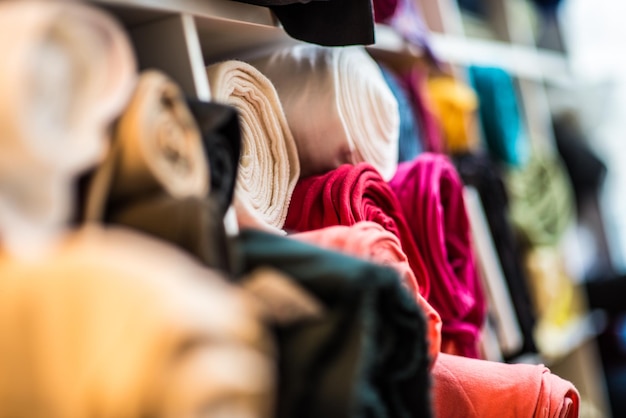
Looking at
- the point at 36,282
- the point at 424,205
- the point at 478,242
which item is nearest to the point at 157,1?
the point at 36,282

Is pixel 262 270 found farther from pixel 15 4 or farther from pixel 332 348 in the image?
pixel 15 4

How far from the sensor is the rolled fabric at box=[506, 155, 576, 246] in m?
1.77

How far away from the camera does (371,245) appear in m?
0.79

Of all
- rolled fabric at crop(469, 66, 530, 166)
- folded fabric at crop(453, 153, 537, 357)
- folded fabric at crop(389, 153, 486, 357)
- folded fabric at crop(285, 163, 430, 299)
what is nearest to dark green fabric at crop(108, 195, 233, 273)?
folded fabric at crop(285, 163, 430, 299)

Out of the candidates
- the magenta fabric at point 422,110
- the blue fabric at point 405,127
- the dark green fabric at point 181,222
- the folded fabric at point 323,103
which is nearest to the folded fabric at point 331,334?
the dark green fabric at point 181,222

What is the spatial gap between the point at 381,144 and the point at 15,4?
0.66 meters

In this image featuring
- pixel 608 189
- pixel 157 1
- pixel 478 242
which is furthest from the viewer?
pixel 608 189

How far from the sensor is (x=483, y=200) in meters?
1.55

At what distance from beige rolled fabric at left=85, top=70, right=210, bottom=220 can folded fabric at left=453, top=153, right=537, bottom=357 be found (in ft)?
3.10

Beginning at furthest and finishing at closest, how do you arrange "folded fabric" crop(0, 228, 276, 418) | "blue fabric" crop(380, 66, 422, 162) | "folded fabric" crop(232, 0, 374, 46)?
"blue fabric" crop(380, 66, 422, 162), "folded fabric" crop(232, 0, 374, 46), "folded fabric" crop(0, 228, 276, 418)

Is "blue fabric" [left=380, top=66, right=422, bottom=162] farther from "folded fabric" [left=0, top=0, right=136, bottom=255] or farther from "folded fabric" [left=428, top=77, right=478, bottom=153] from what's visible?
"folded fabric" [left=0, top=0, right=136, bottom=255]

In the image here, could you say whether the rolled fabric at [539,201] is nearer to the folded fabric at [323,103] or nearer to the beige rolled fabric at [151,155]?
the folded fabric at [323,103]

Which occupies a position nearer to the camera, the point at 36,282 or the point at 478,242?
the point at 36,282

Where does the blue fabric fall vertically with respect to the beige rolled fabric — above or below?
below
